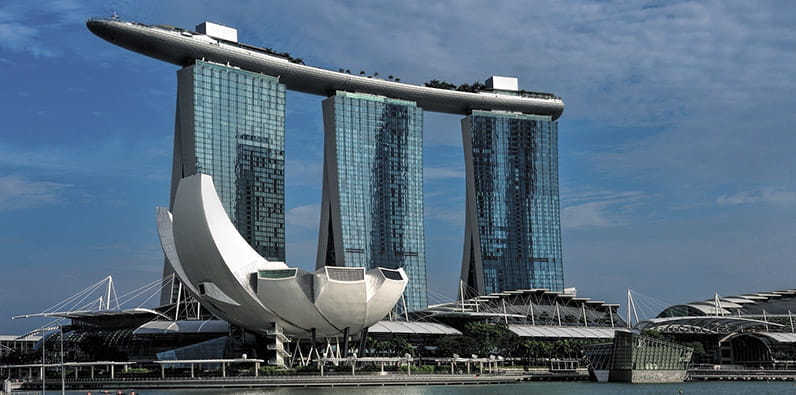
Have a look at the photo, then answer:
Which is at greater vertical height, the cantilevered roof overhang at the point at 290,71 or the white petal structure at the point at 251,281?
the cantilevered roof overhang at the point at 290,71

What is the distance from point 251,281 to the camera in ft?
311

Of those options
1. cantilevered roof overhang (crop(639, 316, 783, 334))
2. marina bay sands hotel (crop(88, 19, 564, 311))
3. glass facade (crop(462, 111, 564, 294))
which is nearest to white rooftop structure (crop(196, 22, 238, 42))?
marina bay sands hotel (crop(88, 19, 564, 311))

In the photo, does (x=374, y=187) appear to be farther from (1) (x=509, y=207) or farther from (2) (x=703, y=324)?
(2) (x=703, y=324)

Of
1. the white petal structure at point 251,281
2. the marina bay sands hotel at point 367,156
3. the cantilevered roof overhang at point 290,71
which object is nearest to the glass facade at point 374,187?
the marina bay sands hotel at point 367,156

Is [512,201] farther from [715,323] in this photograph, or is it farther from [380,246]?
[715,323]

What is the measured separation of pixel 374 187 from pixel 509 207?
87.7ft

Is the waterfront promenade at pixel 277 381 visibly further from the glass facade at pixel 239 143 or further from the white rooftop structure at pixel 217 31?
the white rooftop structure at pixel 217 31

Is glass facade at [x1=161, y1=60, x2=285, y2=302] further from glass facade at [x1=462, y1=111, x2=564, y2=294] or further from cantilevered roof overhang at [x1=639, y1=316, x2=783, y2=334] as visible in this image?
cantilevered roof overhang at [x1=639, y1=316, x2=783, y2=334]

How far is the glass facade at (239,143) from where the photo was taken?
13200cm

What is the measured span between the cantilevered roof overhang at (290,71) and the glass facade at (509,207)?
9.96 ft

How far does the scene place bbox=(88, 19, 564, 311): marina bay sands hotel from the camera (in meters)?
133

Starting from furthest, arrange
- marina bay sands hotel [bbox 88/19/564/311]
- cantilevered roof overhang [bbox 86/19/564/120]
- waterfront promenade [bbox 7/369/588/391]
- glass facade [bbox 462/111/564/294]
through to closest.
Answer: glass facade [bbox 462/111/564/294]
marina bay sands hotel [bbox 88/19/564/311]
cantilevered roof overhang [bbox 86/19/564/120]
waterfront promenade [bbox 7/369/588/391]

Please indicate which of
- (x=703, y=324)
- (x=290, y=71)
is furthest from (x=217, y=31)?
(x=703, y=324)

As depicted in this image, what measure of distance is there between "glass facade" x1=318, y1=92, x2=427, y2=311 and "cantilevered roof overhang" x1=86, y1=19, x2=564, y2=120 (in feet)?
8.02
